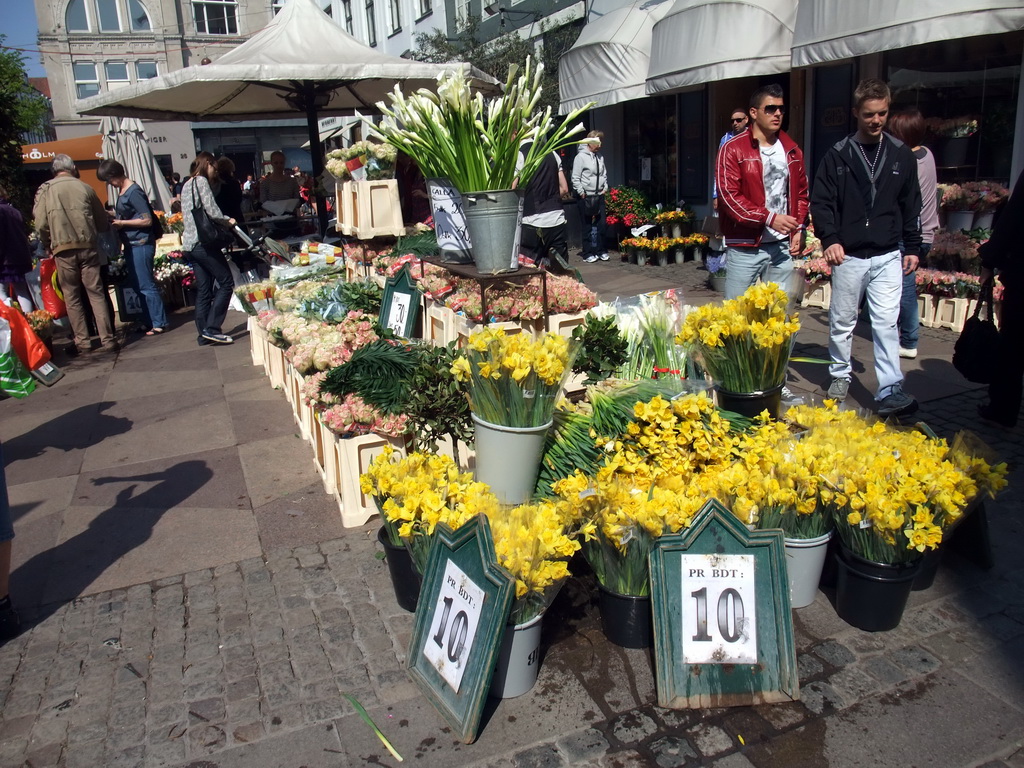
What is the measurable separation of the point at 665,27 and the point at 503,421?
8.78 meters

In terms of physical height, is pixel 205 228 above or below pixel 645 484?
above

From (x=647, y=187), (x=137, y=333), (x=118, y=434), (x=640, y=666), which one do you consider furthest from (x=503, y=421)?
(x=647, y=187)

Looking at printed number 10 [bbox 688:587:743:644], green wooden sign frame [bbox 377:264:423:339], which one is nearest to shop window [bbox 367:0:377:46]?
green wooden sign frame [bbox 377:264:423:339]

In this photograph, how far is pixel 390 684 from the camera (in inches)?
113

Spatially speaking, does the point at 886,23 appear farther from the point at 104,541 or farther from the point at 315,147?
the point at 104,541

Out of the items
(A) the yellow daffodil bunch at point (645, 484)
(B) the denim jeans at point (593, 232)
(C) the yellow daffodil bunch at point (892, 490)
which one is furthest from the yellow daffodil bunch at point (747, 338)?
(B) the denim jeans at point (593, 232)

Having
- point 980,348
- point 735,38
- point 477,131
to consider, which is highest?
point 735,38

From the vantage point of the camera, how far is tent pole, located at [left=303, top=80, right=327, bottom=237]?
8664 millimetres

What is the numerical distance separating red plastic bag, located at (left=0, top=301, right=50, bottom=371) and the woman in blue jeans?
17.5ft

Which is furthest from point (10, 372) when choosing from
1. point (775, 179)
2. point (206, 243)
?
point (206, 243)

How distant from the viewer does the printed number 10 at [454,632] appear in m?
2.58

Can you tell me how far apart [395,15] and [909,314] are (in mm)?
20831

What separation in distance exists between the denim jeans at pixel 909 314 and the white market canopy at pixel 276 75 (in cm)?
380

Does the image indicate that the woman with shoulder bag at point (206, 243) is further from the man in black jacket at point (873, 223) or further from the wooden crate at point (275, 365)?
the man in black jacket at point (873, 223)
